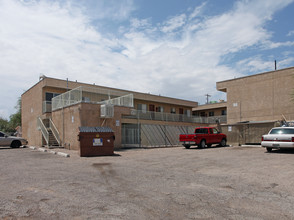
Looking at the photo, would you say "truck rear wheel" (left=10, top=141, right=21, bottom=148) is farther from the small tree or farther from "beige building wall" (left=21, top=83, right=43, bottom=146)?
the small tree

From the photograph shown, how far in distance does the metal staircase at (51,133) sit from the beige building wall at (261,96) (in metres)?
20.3

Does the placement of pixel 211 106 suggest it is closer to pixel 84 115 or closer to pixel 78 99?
pixel 78 99

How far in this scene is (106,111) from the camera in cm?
1991

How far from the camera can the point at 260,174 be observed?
9.04 meters

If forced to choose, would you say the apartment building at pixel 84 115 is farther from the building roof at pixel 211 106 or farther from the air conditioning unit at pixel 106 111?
the building roof at pixel 211 106

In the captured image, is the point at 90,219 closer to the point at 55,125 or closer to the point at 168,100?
the point at 55,125

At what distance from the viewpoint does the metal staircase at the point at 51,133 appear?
2221 centimetres

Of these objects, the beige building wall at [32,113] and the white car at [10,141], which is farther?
the beige building wall at [32,113]

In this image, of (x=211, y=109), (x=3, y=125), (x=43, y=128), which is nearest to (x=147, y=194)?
(x=43, y=128)

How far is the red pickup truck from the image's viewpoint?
2055 cm

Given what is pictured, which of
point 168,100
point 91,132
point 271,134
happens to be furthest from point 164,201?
point 168,100

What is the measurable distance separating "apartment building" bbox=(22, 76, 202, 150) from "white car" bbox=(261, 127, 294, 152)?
10755 mm

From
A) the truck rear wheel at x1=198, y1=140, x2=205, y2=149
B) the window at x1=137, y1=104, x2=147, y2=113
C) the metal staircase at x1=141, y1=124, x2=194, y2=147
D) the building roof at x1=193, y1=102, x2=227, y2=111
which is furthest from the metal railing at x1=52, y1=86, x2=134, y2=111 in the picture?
the building roof at x1=193, y1=102, x2=227, y2=111

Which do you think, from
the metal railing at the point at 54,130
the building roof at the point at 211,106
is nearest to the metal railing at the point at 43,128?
the metal railing at the point at 54,130
